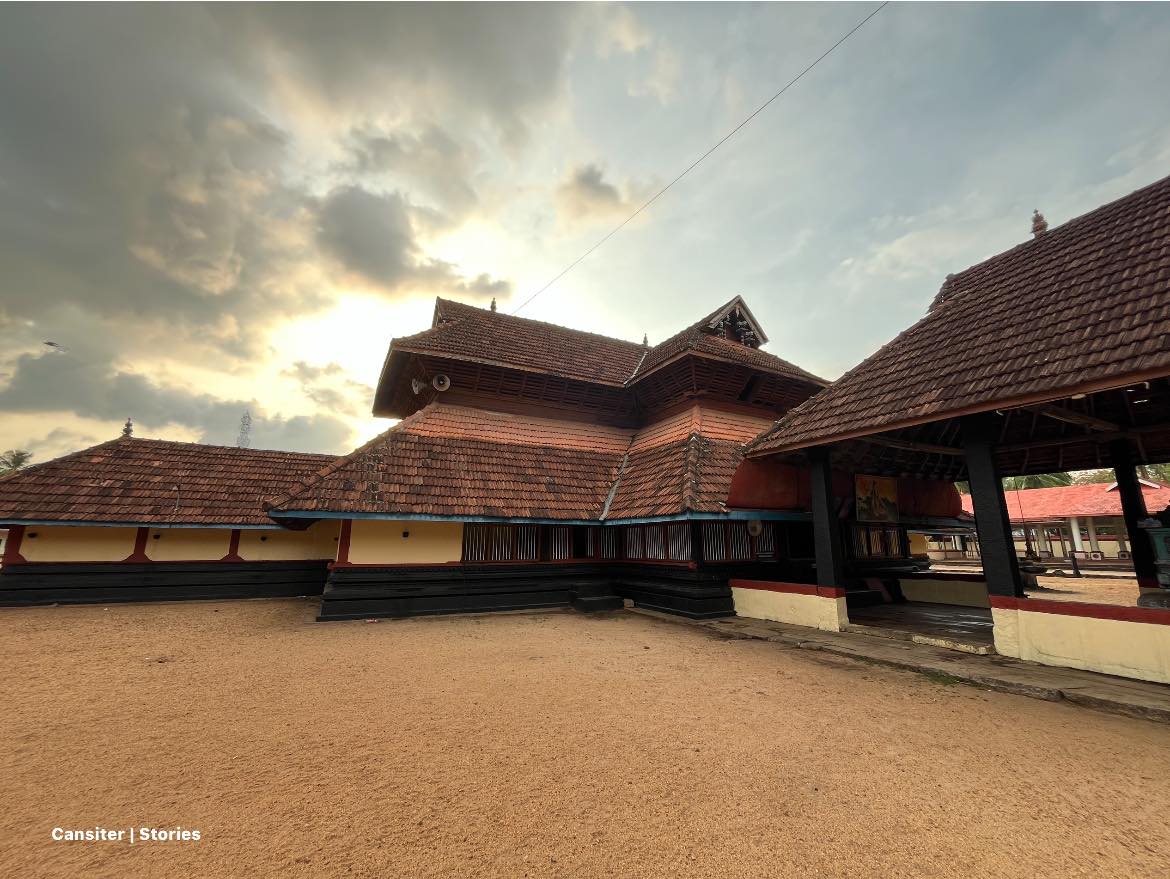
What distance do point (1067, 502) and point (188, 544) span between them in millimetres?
41144

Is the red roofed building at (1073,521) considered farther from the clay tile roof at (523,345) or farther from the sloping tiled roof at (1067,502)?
the clay tile roof at (523,345)

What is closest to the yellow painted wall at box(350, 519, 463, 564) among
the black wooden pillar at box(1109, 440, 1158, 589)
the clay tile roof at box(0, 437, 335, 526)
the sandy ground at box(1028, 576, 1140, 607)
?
the clay tile roof at box(0, 437, 335, 526)

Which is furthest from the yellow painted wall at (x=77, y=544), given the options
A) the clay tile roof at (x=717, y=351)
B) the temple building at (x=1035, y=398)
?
the temple building at (x=1035, y=398)

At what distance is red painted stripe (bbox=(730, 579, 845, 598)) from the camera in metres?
8.02

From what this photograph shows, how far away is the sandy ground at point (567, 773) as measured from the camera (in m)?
2.53

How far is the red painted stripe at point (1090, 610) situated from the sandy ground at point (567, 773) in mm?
1500

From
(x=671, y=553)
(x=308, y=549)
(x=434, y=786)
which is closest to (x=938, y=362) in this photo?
(x=671, y=553)

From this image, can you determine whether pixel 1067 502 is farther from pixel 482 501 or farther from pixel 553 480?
pixel 482 501

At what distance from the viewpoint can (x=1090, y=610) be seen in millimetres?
5480

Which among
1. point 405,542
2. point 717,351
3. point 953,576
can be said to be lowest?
point 953,576

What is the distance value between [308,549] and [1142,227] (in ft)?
60.6

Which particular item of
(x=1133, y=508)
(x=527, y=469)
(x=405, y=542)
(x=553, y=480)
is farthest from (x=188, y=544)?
(x=1133, y=508)

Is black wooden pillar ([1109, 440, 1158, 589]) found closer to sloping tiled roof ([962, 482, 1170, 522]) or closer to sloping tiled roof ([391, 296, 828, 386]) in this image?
sloping tiled roof ([391, 296, 828, 386])

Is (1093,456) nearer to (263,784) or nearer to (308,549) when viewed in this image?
(263,784)
